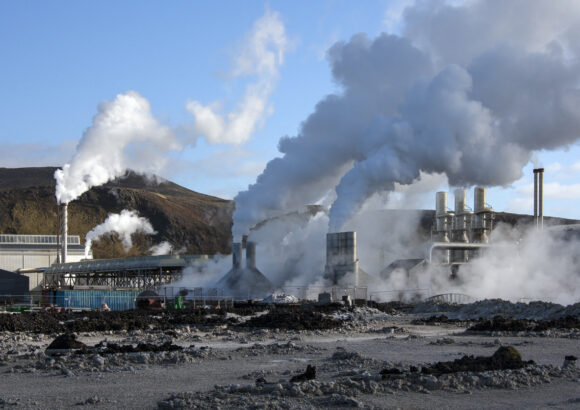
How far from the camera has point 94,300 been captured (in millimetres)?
56969

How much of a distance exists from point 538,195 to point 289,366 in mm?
71443

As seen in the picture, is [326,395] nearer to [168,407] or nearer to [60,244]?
[168,407]

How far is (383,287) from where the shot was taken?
65688mm

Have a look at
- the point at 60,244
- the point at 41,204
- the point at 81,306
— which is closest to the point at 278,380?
the point at 81,306

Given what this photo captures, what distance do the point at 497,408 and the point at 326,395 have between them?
131 inches

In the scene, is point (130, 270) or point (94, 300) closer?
point (94, 300)

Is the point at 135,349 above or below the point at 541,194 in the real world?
below

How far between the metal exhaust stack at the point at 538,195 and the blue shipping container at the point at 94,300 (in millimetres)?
49276

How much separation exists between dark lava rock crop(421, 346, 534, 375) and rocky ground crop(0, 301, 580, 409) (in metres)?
0.03

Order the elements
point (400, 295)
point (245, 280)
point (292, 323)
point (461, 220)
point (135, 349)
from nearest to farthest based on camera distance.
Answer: point (135, 349) < point (292, 323) < point (400, 295) < point (245, 280) < point (461, 220)

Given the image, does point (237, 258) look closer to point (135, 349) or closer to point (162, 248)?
point (135, 349)

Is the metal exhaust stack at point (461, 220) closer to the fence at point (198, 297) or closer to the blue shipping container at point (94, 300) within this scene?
the fence at point (198, 297)

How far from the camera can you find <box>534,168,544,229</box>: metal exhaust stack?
8494 centimetres

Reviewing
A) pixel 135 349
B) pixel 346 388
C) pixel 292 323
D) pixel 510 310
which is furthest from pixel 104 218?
pixel 346 388
